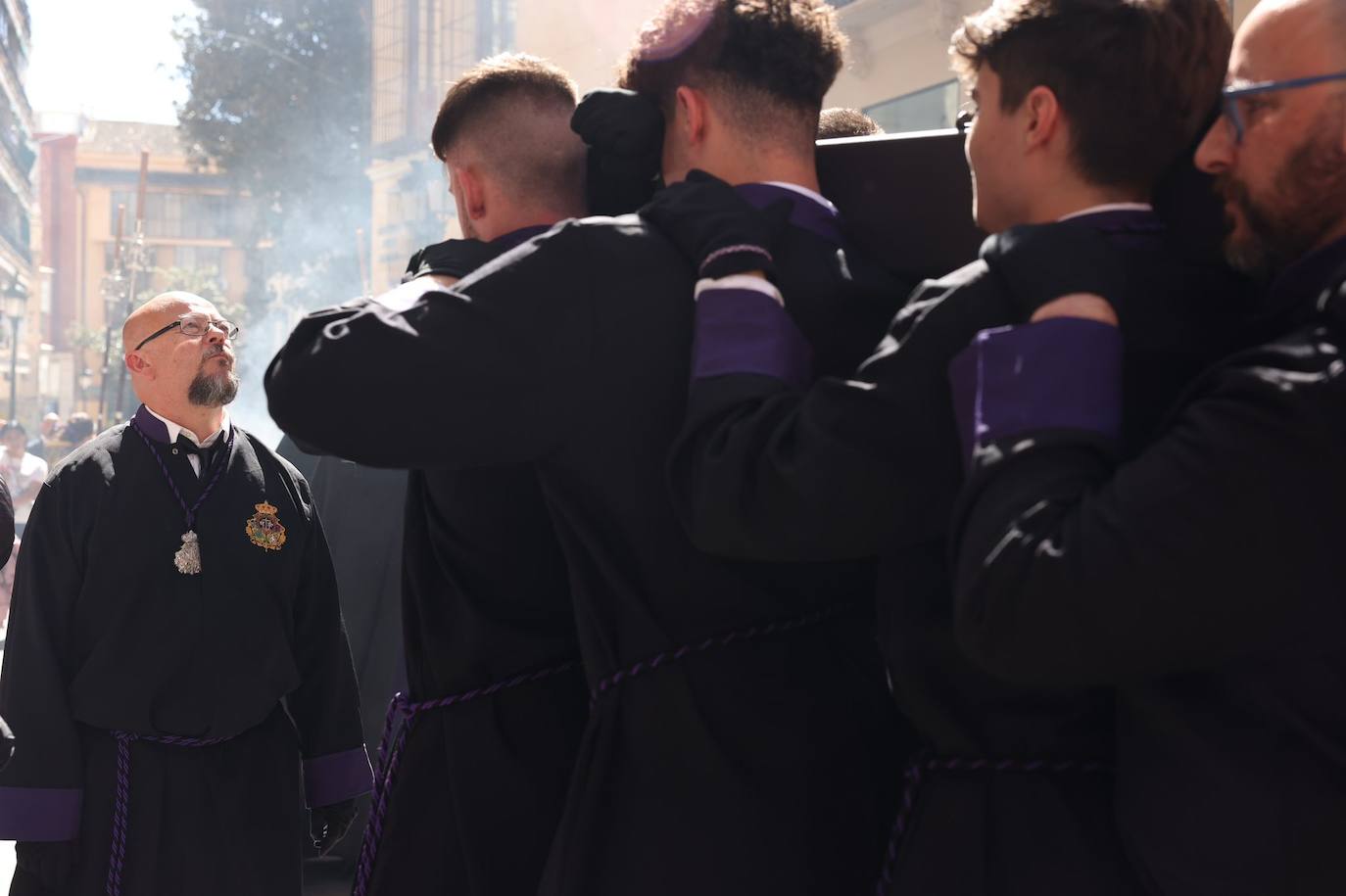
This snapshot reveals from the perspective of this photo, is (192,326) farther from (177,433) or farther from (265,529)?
(265,529)

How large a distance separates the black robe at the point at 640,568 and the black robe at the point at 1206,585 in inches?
20.0

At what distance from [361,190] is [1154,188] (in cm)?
2885

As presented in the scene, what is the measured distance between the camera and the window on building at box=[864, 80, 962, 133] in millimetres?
11867

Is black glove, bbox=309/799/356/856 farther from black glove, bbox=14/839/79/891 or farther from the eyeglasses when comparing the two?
the eyeglasses

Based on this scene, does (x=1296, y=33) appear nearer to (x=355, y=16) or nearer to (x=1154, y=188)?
(x=1154, y=188)

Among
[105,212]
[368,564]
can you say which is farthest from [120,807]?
[105,212]

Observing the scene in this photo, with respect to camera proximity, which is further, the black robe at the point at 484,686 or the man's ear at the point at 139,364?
the man's ear at the point at 139,364

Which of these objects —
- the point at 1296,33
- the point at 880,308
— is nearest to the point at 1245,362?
the point at 1296,33

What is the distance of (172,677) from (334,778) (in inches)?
21.2

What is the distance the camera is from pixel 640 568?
2.01 m

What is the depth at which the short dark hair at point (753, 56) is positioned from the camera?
82.6 inches

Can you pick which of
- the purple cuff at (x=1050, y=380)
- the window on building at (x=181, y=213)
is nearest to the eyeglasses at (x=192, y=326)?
the purple cuff at (x=1050, y=380)

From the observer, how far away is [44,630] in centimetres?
399

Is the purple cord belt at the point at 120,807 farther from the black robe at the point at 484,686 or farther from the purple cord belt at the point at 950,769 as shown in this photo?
the purple cord belt at the point at 950,769
